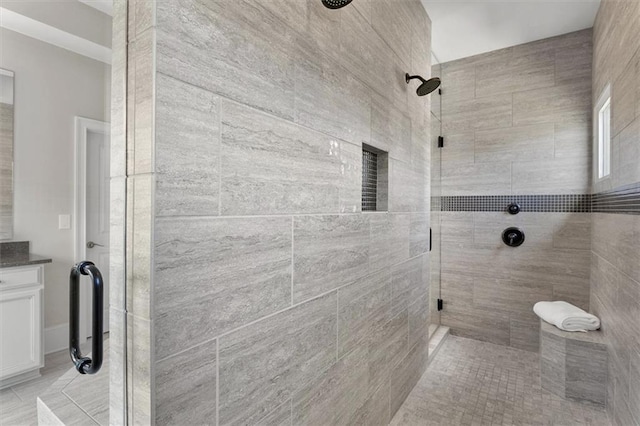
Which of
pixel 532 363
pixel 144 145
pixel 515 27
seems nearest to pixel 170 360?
pixel 144 145

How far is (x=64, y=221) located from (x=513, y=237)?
3.35 m

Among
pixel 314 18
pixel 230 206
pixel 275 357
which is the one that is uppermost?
pixel 314 18

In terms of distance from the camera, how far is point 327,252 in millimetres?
1428

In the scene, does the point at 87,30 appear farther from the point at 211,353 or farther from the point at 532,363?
the point at 532,363

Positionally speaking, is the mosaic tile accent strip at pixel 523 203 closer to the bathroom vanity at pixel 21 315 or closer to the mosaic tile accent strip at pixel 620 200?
the mosaic tile accent strip at pixel 620 200

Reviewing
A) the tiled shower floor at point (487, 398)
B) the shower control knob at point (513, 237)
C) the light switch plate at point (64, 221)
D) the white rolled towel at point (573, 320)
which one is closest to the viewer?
the light switch plate at point (64, 221)

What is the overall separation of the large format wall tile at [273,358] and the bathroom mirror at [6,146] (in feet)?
2.51

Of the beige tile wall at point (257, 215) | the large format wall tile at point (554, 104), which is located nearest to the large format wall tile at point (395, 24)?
the beige tile wall at point (257, 215)

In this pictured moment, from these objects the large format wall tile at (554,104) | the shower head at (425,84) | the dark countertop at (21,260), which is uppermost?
the large format wall tile at (554,104)

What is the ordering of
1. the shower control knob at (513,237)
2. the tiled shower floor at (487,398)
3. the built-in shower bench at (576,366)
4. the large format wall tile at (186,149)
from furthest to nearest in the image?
the shower control knob at (513,237)
the built-in shower bench at (576,366)
the tiled shower floor at (487,398)
the large format wall tile at (186,149)

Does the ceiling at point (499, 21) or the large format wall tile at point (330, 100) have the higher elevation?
the ceiling at point (499, 21)

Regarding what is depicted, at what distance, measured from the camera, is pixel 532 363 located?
2.87 meters

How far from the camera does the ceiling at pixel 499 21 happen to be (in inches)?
98.8

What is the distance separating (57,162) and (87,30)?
0.40 metres
